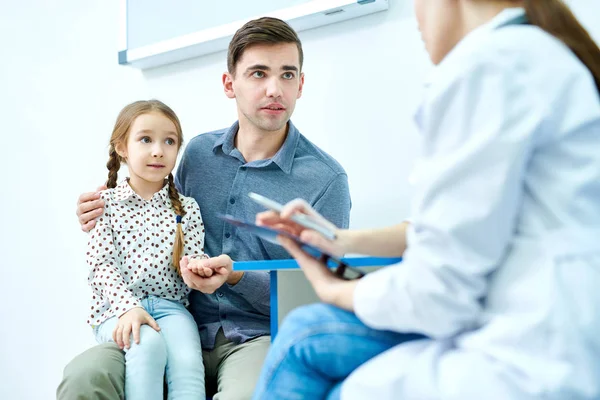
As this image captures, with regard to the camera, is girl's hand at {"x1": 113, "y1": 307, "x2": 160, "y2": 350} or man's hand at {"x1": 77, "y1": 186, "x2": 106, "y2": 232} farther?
man's hand at {"x1": 77, "y1": 186, "x2": 106, "y2": 232}

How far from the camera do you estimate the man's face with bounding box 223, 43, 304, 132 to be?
5.75 ft

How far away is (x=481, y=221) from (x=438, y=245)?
57 millimetres

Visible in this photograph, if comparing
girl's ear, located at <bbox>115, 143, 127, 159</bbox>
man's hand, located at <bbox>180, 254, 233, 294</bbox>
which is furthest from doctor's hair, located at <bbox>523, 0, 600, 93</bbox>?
girl's ear, located at <bbox>115, 143, 127, 159</bbox>

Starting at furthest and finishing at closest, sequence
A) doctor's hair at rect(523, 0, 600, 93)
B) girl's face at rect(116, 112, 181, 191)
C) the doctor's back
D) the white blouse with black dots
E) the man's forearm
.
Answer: girl's face at rect(116, 112, 181, 191), the white blouse with black dots, the man's forearm, doctor's hair at rect(523, 0, 600, 93), the doctor's back

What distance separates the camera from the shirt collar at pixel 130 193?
170 centimetres

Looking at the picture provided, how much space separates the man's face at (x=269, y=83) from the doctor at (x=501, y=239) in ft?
3.28

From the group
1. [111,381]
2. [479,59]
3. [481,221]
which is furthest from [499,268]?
[111,381]

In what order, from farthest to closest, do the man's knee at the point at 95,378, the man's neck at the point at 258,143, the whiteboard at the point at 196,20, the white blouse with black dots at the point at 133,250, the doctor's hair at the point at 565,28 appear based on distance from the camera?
the whiteboard at the point at 196,20 → the man's neck at the point at 258,143 → the white blouse with black dots at the point at 133,250 → the man's knee at the point at 95,378 → the doctor's hair at the point at 565,28

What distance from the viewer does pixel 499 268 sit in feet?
2.38

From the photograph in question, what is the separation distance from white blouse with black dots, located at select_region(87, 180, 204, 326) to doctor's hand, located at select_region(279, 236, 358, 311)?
28.9 inches

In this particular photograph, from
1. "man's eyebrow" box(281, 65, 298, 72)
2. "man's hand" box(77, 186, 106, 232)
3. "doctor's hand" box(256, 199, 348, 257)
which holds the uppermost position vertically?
"man's eyebrow" box(281, 65, 298, 72)

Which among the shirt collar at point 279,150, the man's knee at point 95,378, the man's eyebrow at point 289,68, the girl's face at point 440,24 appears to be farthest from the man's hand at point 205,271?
the girl's face at point 440,24

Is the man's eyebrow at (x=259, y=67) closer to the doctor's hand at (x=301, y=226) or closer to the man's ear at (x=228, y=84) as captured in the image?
the man's ear at (x=228, y=84)

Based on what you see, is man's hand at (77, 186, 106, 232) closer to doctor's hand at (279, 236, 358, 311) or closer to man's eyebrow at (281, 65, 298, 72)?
man's eyebrow at (281, 65, 298, 72)
